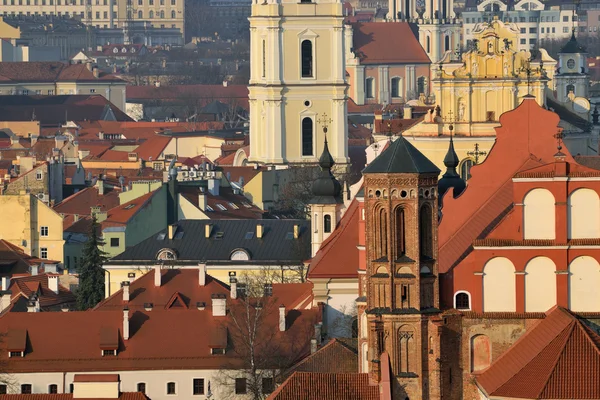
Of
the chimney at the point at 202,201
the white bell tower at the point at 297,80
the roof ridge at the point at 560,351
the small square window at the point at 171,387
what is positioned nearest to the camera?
the roof ridge at the point at 560,351

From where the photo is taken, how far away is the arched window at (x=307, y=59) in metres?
95.0

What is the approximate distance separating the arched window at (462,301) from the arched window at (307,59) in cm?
5578

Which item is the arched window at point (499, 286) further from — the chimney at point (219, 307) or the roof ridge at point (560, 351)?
the chimney at point (219, 307)

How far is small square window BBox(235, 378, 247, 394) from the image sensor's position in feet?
159

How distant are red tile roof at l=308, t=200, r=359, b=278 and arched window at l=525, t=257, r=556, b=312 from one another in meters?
11.4

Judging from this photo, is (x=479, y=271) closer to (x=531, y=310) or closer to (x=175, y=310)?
(x=531, y=310)

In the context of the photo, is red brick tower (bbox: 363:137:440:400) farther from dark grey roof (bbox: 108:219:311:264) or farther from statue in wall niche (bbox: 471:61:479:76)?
statue in wall niche (bbox: 471:61:479:76)

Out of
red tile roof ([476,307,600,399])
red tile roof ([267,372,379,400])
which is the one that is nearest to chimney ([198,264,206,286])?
red tile roof ([267,372,379,400])

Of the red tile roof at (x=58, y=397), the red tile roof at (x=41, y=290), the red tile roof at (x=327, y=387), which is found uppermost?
the red tile roof at (x=327, y=387)

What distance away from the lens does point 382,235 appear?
128 feet

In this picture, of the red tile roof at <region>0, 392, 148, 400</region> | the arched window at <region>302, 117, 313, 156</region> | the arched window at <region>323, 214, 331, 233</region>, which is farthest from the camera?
the arched window at <region>302, 117, 313, 156</region>

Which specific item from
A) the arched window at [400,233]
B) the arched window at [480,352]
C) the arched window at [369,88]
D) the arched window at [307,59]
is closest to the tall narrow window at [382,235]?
the arched window at [400,233]

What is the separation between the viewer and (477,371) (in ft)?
128

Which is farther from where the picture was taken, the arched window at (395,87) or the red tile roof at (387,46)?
the arched window at (395,87)
